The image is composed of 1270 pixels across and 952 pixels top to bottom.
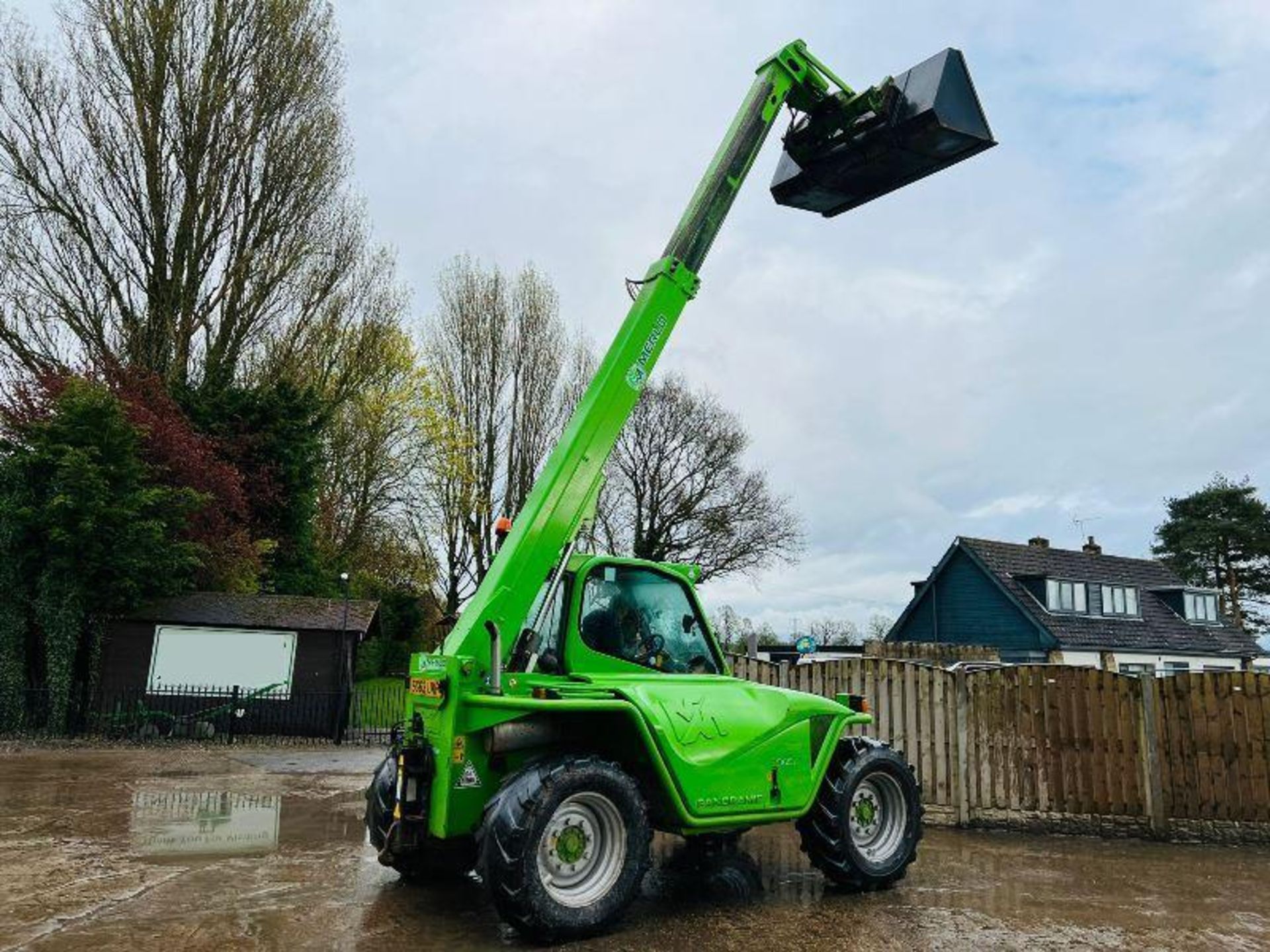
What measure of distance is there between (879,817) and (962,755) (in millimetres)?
3070

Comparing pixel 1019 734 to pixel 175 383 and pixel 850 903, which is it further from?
pixel 175 383

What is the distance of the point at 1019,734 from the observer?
354 inches

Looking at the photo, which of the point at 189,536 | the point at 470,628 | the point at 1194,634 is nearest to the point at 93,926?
the point at 470,628

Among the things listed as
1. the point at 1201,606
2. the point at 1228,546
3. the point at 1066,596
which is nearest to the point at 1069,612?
the point at 1066,596

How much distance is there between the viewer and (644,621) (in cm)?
623

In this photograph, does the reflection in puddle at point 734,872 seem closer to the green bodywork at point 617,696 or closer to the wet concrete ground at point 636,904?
the wet concrete ground at point 636,904

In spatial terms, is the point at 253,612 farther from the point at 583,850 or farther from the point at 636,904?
the point at 583,850

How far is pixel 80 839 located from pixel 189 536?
44.1 feet

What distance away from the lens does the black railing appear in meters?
16.7

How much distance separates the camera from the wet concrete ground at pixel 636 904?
5027 millimetres

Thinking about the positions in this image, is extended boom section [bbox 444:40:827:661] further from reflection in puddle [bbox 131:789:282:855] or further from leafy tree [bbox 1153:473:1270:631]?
leafy tree [bbox 1153:473:1270:631]

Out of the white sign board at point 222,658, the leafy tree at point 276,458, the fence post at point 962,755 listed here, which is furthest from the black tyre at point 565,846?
the leafy tree at point 276,458

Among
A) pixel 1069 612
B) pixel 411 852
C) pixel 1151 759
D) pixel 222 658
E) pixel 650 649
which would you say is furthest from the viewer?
pixel 1069 612

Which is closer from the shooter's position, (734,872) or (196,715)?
(734,872)
